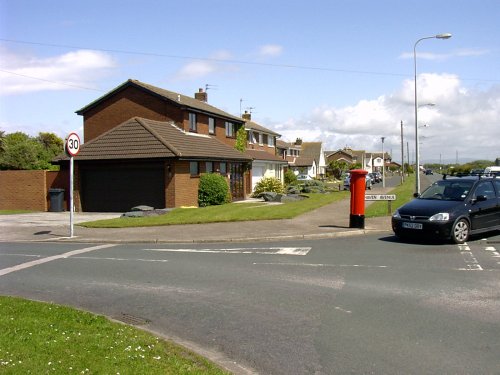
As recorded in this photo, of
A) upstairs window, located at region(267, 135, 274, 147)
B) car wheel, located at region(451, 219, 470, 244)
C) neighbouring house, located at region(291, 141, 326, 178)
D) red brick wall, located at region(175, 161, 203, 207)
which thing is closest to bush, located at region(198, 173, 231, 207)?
red brick wall, located at region(175, 161, 203, 207)

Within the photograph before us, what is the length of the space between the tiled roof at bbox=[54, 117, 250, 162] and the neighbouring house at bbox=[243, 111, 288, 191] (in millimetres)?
10256

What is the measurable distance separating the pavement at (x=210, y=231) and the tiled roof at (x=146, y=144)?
659cm

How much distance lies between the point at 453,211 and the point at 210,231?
703cm

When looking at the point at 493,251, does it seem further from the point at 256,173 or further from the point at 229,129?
the point at 256,173

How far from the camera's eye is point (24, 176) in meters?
26.7

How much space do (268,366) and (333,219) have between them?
1346 cm

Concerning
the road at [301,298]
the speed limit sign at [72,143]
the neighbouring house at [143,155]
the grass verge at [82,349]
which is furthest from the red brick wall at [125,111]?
the grass verge at [82,349]

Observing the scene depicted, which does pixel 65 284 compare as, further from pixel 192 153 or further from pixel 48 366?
pixel 192 153

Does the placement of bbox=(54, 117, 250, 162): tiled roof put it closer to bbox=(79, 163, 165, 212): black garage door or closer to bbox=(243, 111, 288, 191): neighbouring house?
bbox=(79, 163, 165, 212): black garage door

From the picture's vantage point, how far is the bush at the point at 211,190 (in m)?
26.2

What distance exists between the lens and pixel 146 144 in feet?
83.2


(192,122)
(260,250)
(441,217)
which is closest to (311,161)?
(192,122)

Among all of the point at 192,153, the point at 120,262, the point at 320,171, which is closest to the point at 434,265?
the point at 120,262

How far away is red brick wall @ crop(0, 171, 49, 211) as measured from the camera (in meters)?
26.5
